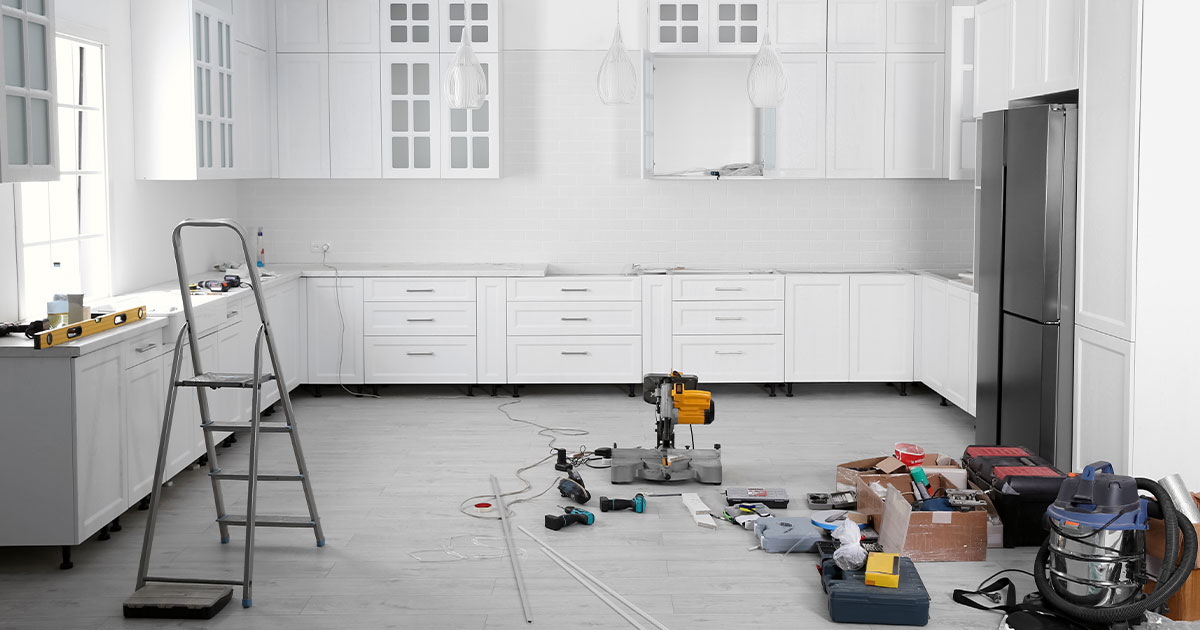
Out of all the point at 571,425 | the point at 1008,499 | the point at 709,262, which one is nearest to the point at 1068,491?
the point at 1008,499

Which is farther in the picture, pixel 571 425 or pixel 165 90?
pixel 571 425

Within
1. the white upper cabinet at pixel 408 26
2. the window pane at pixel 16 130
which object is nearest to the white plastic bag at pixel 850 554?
the window pane at pixel 16 130

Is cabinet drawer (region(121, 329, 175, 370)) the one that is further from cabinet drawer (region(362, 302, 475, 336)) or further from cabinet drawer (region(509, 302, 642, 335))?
cabinet drawer (region(509, 302, 642, 335))

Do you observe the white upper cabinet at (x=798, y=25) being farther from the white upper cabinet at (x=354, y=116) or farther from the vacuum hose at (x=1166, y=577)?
the vacuum hose at (x=1166, y=577)

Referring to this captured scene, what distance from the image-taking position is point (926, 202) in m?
7.86

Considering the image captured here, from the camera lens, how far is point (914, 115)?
7449 mm

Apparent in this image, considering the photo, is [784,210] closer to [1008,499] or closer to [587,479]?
[587,479]

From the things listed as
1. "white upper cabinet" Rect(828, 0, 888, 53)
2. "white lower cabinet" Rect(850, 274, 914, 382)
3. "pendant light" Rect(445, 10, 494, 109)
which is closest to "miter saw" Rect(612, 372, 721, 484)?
"pendant light" Rect(445, 10, 494, 109)

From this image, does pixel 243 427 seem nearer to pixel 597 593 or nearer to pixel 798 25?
pixel 597 593

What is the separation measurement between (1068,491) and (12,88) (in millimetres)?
3859

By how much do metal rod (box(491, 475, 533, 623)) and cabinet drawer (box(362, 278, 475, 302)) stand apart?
216cm

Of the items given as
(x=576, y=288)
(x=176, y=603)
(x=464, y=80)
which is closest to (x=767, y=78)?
(x=464, y=80)

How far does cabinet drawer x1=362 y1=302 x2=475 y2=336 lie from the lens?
730cm

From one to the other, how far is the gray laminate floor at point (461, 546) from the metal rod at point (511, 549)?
3 centimetres
